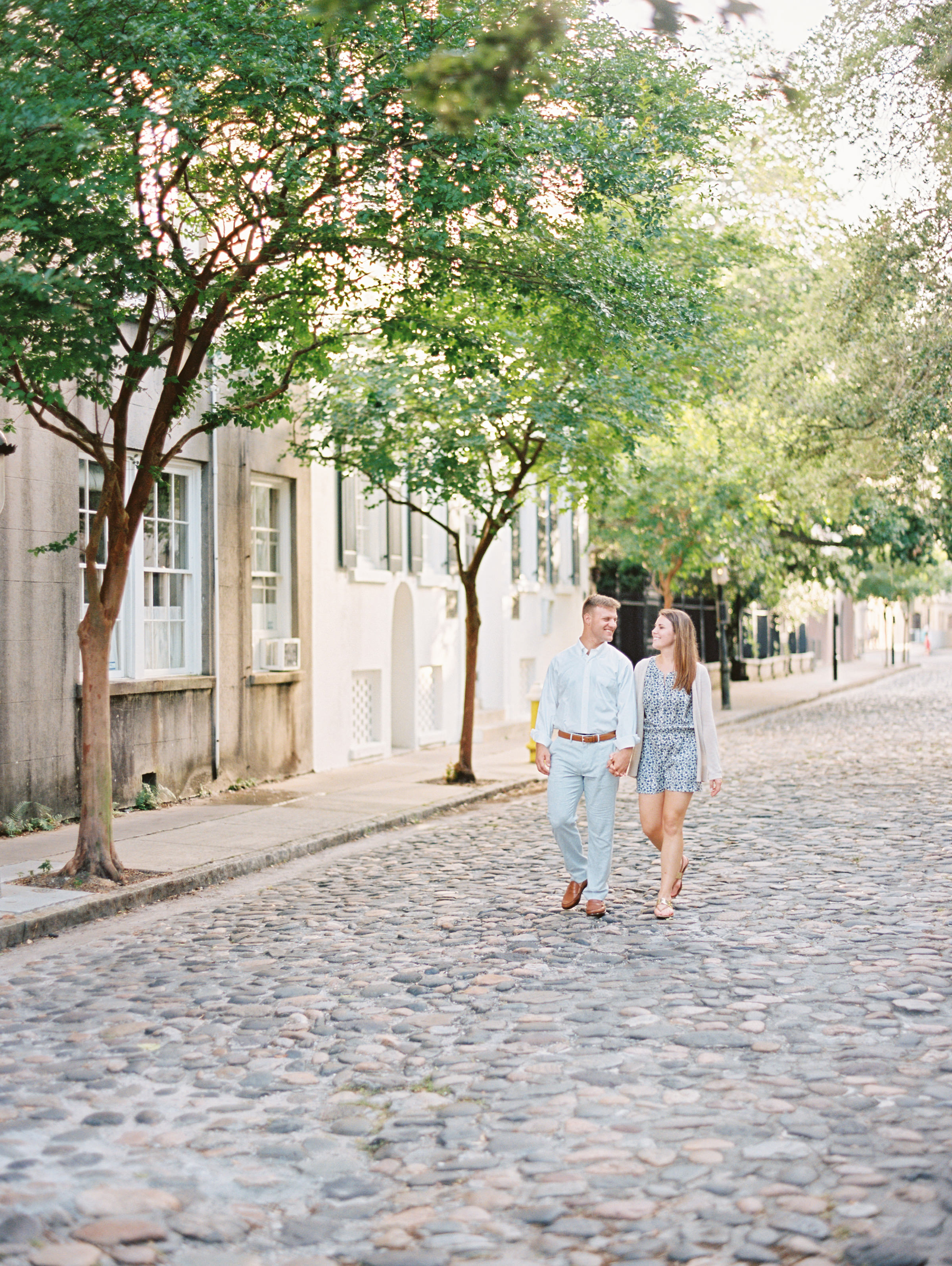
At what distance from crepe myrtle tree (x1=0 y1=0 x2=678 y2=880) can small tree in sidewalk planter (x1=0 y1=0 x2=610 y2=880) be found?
0.07 feet

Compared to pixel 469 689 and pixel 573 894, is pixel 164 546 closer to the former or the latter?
pixel 469 689

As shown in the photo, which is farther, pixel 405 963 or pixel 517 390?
pixel 517 390

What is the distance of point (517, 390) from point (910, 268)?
5.68 meters

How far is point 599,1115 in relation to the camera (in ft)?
16.1

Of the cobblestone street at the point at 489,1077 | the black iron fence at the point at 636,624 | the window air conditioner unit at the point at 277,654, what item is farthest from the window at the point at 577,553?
the cobblestone street at the point at 489,1077

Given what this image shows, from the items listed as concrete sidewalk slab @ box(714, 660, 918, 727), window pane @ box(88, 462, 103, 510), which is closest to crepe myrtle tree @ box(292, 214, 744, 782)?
window pane @ box(88, 462, 103, 510)

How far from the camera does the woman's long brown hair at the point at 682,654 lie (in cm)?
844

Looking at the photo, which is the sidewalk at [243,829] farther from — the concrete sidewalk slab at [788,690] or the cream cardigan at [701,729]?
the concrete sidewalk slab at [788,690]

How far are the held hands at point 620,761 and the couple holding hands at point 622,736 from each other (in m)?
0.02

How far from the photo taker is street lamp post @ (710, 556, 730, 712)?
1133 inches

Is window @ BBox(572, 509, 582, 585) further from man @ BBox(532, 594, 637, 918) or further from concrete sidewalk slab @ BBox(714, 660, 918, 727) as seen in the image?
man @ BBox(532, 594, 637, 918)

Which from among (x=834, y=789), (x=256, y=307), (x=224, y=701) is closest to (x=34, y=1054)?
(x=256, y=307)

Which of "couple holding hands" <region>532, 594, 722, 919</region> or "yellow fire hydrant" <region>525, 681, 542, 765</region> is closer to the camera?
"couple holding hands" <region>532, 594, 722, 919</region>

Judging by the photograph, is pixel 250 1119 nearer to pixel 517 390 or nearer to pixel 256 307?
pixel 256 307
